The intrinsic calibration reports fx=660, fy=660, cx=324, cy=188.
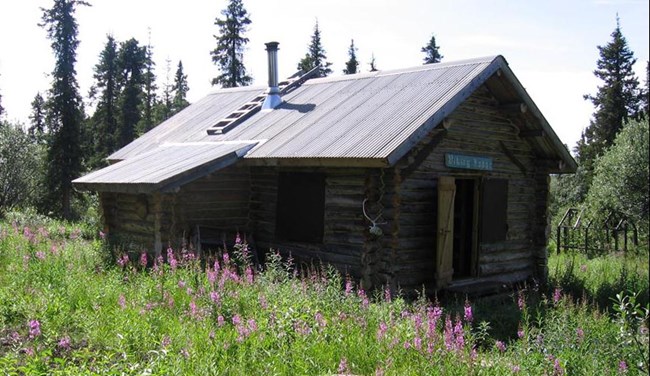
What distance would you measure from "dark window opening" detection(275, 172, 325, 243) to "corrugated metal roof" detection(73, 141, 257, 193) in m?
1.15

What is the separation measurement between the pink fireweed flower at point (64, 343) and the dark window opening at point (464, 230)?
9.03 metres

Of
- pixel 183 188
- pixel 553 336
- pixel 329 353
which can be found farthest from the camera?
pixel 183 188

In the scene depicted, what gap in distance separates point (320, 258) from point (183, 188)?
3.06m

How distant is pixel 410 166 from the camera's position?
11.8m

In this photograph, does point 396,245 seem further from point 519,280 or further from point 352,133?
point 519,280

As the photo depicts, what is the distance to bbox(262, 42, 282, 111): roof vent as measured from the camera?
16328 mm

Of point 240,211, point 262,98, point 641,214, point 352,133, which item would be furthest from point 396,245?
point 641,214

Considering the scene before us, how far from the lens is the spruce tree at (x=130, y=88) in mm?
41491

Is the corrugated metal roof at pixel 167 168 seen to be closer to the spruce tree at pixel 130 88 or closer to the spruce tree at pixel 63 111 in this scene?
the spruce tree at pixel 63 111

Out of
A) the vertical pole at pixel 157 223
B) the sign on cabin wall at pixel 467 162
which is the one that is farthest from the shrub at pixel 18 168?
the sign on cabin wall at pixel 467 162

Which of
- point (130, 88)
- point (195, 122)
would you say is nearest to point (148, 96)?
point (130, 88)

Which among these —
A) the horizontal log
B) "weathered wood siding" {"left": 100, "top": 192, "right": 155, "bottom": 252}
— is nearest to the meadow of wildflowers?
"weathered wood siding" {"left": 100, "top": 192, "right": 155, "bottom": 252}

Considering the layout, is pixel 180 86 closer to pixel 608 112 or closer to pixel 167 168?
pixel 608 112

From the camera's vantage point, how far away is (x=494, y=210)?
1384 cm
